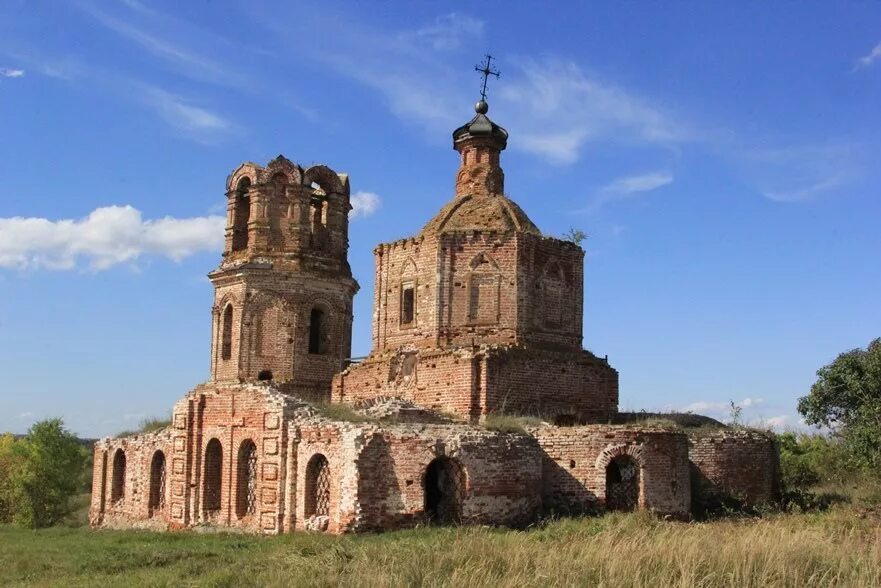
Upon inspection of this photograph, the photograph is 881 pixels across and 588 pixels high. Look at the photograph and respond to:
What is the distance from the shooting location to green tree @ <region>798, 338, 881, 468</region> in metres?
19.9

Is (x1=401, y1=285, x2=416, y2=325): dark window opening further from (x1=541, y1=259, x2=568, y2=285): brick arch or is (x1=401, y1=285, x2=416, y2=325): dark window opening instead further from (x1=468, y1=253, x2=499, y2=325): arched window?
(x1=541, y1=259, x2=568, y2=285): brick arch

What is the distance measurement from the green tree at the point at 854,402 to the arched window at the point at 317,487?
1140 cm

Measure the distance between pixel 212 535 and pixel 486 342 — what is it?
7039 mm

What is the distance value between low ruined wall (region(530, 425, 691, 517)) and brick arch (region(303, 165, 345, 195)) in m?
11.1

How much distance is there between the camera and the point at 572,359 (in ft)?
68.5

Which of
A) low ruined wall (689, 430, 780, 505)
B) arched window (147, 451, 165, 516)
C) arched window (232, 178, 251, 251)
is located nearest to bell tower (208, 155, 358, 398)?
arched window (232, 178, 251, 251)

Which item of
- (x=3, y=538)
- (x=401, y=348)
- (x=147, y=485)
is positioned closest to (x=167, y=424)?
(x=147, y=485)

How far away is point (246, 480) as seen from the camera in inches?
795

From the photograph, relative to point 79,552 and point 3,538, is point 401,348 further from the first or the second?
point 3,538

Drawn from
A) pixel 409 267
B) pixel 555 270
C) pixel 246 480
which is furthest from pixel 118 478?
pixel 555 270

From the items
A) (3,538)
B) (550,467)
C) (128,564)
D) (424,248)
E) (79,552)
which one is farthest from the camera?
(424,248)

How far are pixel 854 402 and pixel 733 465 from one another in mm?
4042

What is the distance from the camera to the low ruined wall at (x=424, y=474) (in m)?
16.0

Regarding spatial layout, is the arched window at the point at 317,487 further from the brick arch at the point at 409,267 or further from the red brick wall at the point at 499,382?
the brick arch at the point at 409,267
